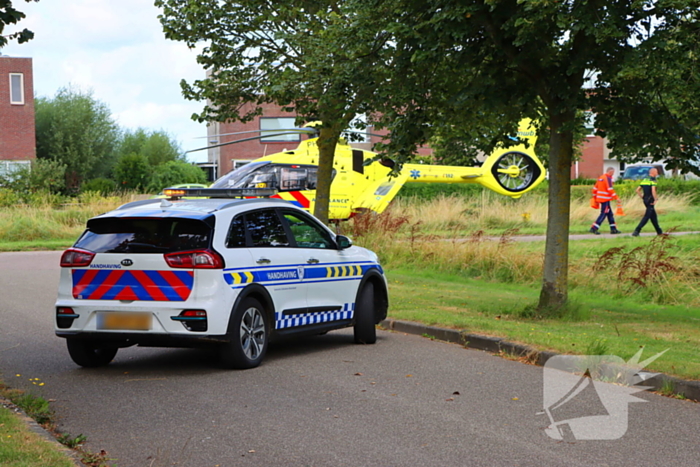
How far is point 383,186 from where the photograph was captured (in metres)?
27.6

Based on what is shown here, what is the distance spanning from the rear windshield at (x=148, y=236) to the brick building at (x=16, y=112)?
42220 millimetres

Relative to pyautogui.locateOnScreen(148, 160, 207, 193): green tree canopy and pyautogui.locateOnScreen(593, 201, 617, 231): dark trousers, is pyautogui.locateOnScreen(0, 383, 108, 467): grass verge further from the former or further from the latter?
pyautogui.locateOnScreen(148, 160, 207, 193): green tree canopy

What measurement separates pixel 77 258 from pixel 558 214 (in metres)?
6.48

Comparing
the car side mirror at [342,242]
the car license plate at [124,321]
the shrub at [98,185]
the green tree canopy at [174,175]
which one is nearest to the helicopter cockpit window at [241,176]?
the car side mirror at [342,242]

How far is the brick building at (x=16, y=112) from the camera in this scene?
47.5m

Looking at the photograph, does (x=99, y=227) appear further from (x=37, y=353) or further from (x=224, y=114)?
(x=224, y=114)

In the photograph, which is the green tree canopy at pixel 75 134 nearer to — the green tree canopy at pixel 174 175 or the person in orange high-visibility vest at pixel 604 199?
the green tree canopy at pixel 174 175

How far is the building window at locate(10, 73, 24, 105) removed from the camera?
157ft

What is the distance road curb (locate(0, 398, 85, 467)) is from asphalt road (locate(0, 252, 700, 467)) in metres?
0.25

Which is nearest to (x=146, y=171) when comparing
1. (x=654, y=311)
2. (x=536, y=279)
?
(x=536, y=279)

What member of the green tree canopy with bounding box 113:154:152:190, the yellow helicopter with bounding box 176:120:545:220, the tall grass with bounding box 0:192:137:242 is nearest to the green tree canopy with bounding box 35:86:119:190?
the green tree canopy with bounding box 113:154:152:190

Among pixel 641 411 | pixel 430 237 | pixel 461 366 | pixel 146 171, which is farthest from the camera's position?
pixel 146 171

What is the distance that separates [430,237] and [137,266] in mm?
13604

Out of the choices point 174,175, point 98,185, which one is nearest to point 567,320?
point 98,185
